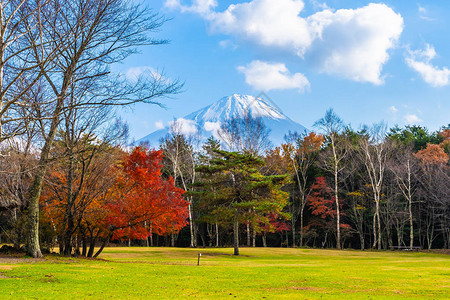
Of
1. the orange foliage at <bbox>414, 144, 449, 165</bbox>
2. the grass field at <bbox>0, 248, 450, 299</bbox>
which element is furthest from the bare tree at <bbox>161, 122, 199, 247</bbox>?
the grass field at <bbox>0, 248, 450, 299</bbox>

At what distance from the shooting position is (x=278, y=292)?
Result: 11.0 m

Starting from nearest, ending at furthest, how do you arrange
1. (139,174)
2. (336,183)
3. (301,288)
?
(301,288) < (139,174) < (336,183)

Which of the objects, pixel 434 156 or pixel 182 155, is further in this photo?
pixel 182 155

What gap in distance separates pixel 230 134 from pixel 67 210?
2392cm

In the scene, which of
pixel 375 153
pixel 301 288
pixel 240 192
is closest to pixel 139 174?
pixel 240 192

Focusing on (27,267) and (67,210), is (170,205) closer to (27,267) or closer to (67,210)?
(67,210)

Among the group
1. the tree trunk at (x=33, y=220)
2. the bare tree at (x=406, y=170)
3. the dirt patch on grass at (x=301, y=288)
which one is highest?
the bare tree at (x=406, y=170)

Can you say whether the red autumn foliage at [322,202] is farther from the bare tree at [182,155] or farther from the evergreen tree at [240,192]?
the bare tree at [182,155]

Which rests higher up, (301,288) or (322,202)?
(322,202)

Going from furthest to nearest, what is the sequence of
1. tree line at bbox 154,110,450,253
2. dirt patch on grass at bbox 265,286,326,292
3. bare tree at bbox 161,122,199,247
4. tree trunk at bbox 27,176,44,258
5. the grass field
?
bare tree at bbox 161,122,199,247 → tree line at bbox 154,110,450,253 → tree trunk at bbox 27,176,44,258 → dirt patch on grass at bbox 265,286,326,292 → the grass field

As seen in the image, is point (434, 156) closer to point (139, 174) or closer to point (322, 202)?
point (322, 202)

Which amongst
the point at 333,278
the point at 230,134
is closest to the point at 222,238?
the point at 230,134

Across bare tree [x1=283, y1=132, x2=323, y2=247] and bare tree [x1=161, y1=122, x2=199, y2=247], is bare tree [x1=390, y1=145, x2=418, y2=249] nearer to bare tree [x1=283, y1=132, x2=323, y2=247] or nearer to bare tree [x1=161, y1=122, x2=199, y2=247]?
bare tree [x1=283, y1=132, x2=323, y2=247]

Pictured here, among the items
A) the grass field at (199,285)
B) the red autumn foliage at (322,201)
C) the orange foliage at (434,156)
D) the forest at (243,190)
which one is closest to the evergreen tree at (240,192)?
the forest at (243,190)
